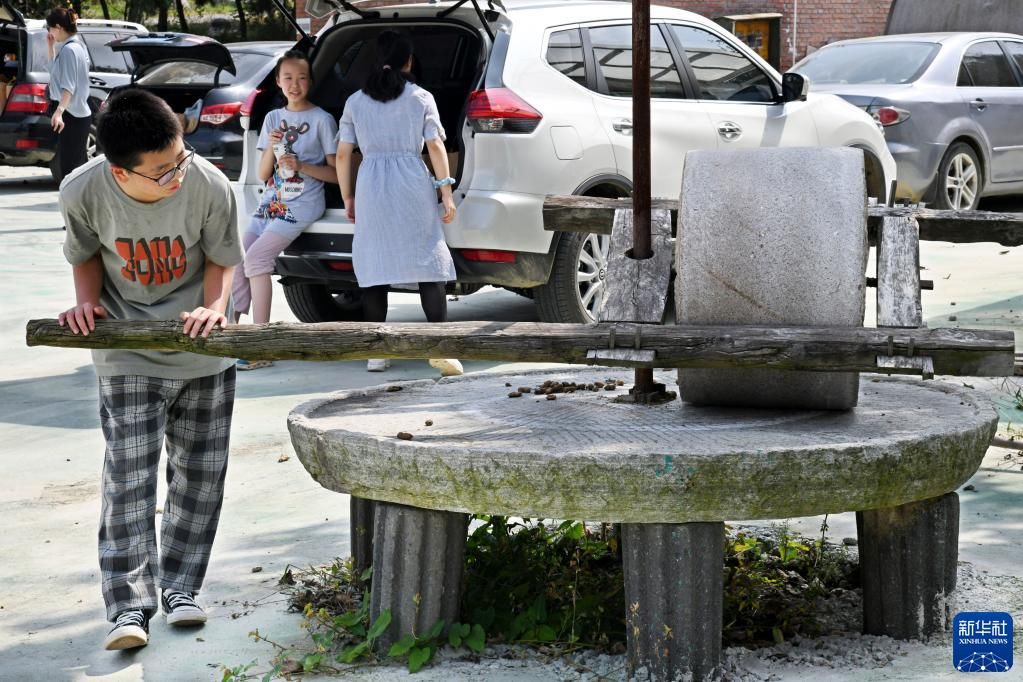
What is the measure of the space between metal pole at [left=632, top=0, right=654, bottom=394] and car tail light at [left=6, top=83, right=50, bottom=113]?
45.2 ft

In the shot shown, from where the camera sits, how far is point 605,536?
432 cm

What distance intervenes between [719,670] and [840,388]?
90cm

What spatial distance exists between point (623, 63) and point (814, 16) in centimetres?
2040

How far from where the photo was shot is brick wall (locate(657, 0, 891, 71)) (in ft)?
88.9

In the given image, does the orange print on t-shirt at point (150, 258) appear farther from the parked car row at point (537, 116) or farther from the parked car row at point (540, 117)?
the parked car row at point (537, 116)

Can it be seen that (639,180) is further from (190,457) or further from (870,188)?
(870,188)

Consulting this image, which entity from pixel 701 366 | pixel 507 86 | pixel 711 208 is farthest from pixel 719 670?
pixel 507 86

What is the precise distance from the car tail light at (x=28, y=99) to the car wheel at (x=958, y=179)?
10.0 m

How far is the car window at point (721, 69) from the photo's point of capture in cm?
840

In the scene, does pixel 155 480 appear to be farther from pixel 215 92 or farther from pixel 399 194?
pixel 215 92

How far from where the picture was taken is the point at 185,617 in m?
3.97

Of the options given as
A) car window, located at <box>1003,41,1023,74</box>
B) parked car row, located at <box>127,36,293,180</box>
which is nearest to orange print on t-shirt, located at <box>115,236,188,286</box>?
parked car row, located at <box>127,36,293,180</box>

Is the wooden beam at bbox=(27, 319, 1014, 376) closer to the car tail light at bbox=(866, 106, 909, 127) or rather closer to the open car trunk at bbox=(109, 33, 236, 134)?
the open car trunk at bbox=(109, 33, 236, 134)

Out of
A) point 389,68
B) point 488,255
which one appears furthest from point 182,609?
point 389,68
